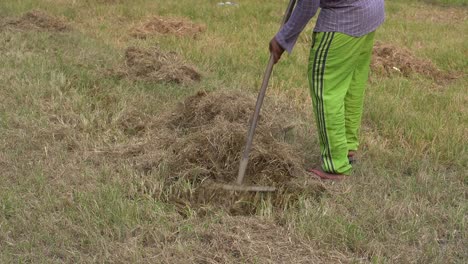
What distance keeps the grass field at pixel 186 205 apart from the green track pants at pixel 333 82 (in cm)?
23

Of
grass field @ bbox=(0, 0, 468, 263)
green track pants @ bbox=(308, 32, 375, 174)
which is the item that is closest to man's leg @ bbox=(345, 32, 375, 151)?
green track pants @ bbox=(308, 32, 375, 174)

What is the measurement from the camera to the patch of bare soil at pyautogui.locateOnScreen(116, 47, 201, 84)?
5605 mm

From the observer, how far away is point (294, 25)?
10.9 feet

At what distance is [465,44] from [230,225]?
6.32m

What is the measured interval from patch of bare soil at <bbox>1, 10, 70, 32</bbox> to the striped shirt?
5418mm

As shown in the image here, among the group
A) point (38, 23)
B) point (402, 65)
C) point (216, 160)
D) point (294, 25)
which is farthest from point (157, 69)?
point (38, 23)

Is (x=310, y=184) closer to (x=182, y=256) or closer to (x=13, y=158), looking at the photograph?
(x=182, y=256)

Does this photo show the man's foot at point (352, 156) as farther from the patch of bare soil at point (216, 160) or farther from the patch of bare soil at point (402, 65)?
the patch of bare soil at point (402, 65)

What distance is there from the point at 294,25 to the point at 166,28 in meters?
5.11

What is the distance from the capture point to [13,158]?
381 cm

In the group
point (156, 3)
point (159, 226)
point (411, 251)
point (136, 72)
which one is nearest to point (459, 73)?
point (136, 72)

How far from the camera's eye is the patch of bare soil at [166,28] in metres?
Result: 7.93

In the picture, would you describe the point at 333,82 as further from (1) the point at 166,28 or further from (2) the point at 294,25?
(1) the point at 166,28

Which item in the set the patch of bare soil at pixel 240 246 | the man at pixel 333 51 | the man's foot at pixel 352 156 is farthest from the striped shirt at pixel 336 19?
the patch of bare soil at pixel 240 246
